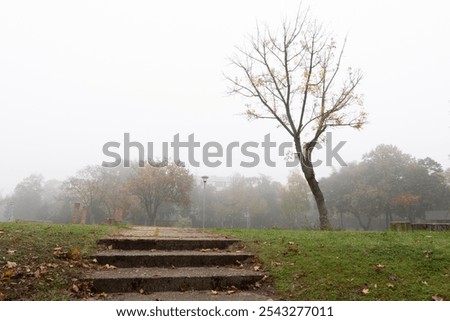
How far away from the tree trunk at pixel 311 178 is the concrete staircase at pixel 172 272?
943cm

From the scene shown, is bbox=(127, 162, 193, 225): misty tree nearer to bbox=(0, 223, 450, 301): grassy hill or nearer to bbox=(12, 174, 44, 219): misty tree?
bbox=(12, 174, 44, 219): misty tree

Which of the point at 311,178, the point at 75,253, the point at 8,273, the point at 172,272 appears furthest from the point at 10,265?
the point at 311,178

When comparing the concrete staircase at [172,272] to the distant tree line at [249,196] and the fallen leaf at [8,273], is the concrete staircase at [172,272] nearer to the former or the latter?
the fallen leaf at [8,273]

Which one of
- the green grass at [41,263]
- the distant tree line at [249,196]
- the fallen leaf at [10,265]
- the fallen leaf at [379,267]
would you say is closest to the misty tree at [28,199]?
the distant tree line at [249,196]

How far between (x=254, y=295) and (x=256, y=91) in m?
14.9

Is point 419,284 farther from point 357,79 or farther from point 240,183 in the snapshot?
point 240,183

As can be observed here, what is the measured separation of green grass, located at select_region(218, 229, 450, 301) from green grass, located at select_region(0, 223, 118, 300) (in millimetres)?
3117

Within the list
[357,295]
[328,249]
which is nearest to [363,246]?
[328,249]

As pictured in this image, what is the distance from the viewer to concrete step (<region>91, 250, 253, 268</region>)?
5.85m

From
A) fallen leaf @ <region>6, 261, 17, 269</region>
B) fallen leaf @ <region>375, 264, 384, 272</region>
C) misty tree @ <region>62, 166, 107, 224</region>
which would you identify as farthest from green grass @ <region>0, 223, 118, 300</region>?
misty tree @ <region>62, 166, 107, 224</region>

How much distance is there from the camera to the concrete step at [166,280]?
4.88 meters

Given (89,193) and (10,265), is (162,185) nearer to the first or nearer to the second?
(89,193)

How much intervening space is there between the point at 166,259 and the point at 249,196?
2091 inches

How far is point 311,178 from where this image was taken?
16016 millimetres
